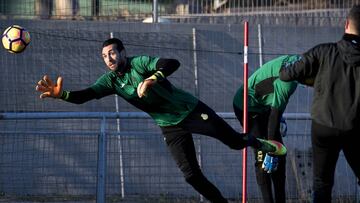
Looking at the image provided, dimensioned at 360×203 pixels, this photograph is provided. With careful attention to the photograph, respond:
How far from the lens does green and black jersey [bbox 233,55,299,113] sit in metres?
8.31

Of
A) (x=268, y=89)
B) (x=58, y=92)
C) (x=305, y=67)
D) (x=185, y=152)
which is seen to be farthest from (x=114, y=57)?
(x=305, y=67)

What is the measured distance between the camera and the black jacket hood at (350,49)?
22.5 ft

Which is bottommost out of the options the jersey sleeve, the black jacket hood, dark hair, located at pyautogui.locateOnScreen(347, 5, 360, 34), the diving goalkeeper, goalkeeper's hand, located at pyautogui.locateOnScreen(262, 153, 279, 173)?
goalkeeper's hand, located at pyautogui.locateOnScreen(262, 153, 279, 173)

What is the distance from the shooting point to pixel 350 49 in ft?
22.5

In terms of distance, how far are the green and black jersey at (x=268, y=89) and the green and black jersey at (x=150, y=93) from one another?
716 mm

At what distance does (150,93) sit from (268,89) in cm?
128

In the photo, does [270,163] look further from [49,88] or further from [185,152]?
[49,88]

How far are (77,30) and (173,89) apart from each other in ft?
11.4

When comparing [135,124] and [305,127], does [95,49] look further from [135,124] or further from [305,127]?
[305,127]

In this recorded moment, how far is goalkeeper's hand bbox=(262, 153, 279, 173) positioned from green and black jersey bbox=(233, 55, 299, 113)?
545 millimetres

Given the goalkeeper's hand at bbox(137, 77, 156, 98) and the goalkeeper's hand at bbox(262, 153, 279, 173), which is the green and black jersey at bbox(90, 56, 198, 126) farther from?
the goalkeeper's hand at bbox(262, 153, 279, 173)

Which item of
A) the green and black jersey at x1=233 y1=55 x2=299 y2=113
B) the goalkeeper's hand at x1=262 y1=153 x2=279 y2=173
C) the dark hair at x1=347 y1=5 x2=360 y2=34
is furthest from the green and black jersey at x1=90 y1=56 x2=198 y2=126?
the dark hair at x1=347 y1=5 x2=360 y2=34

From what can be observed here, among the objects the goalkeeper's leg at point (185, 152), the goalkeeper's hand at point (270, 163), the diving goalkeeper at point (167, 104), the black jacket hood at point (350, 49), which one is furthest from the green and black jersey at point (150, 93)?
the black jacket hood at point (350, 49)

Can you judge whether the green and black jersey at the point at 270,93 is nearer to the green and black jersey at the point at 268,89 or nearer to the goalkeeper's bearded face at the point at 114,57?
the green and black jersey at the point at 268,89
